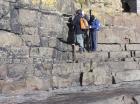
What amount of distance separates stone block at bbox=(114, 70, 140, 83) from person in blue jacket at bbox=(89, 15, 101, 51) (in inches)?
60.2

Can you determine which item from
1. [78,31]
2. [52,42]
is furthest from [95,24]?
[52,42]

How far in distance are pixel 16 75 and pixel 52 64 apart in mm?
1365

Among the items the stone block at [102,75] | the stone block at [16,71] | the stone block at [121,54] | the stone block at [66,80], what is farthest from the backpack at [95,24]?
the stone block at [16,71]

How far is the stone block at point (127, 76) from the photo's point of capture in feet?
45.8

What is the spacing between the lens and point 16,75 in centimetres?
Answer: 1195

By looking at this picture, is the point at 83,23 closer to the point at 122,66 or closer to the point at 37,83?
the point at 122,66

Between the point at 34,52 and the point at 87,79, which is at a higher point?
the point at 34,52

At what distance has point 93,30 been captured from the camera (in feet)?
49.1

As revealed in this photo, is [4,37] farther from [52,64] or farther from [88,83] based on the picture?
[88,83]

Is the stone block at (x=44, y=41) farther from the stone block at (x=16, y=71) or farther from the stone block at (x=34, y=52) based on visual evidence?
the stone block at (x=16, y=71)

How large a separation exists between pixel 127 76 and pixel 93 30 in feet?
6.97

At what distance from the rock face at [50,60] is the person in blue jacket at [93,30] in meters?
0.31

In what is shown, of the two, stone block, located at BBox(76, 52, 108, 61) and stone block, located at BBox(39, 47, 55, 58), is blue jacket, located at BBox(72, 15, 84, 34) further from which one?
stone block, located at BBox(39, 47, 55, 58)

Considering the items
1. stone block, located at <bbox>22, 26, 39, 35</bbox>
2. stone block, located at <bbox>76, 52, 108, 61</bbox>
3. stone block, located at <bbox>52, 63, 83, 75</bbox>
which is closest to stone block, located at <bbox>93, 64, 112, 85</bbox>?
stone block, located at <bbox>52, 63, 83, 75</bbox>
